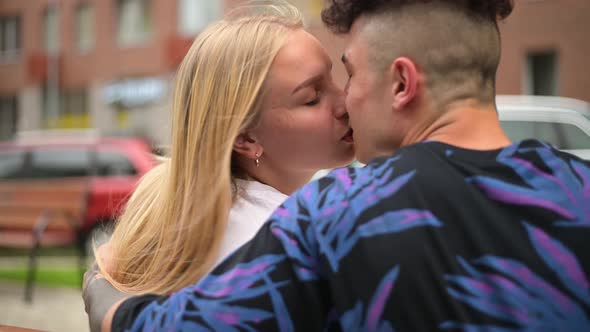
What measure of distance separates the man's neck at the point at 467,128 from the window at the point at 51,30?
2972cm

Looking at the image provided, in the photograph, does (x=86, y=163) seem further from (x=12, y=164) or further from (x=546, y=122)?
(x=546, y=122)

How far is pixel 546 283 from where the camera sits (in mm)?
1030

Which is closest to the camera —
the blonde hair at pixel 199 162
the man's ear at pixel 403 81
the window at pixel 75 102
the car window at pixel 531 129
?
the man's ear at pixel 403 81

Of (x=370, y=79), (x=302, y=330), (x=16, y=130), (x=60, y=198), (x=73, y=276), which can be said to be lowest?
(x=16, y=130)

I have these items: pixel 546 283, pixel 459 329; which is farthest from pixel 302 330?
pixel 546 283

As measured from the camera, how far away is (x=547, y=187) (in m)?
1.08

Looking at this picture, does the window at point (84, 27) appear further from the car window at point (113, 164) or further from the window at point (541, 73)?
the car window at point (113, 164)

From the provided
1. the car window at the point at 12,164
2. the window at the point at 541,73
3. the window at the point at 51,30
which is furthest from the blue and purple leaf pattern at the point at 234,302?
the window at the point at 51,30

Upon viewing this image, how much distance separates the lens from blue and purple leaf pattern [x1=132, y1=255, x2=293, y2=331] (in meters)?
1.12

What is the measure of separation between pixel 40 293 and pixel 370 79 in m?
6.25

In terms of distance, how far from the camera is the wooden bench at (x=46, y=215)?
760 centimetres

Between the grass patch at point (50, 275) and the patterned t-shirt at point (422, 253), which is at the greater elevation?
the patterned t-shirt at point (422, 253)

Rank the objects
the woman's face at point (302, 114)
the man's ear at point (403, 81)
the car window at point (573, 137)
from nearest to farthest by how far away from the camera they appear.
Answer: the man's ear at point (403, 81), the woman's face at point (302, 114), the car window at point (573, 137)

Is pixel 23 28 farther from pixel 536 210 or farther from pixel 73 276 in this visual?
pixel 536 210
